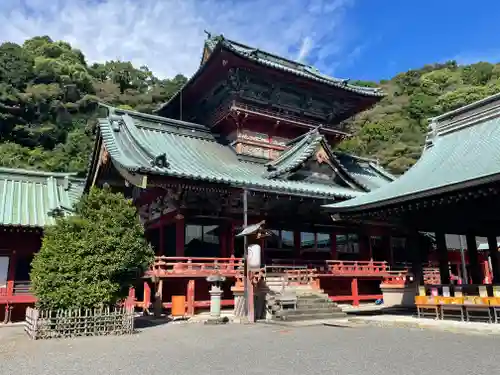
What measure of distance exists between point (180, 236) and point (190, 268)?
7.31ft

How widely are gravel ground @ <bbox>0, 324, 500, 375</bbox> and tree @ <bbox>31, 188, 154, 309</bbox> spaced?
56.1 inches

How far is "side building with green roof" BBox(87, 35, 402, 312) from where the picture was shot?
19.2m

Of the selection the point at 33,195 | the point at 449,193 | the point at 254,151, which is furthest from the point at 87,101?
the point at 449,193

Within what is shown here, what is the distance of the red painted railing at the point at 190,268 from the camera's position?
56.2ft

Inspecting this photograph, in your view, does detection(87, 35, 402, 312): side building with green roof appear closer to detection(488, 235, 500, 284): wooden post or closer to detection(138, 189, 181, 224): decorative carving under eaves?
detection(138, 189, 181, 224): decorative carving under eaves

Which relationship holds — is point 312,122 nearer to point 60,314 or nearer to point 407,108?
point 60,314

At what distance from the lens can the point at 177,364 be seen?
7633 mm

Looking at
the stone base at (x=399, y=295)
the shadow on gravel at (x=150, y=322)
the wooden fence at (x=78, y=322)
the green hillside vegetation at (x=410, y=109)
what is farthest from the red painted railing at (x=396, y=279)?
the green hillside vegetation at (x=410, y=109)

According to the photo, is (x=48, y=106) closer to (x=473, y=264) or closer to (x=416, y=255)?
(x=416, y=255)

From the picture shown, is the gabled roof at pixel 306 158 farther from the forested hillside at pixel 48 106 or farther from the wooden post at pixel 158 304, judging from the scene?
the forested hillside at pixel 48 106

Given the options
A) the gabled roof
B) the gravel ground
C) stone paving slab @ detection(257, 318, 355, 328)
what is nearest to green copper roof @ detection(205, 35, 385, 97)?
the gabled roof

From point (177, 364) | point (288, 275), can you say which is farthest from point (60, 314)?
point (288, 275)

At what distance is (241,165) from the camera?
906 inches

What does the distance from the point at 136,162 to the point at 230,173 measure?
4.73 m
